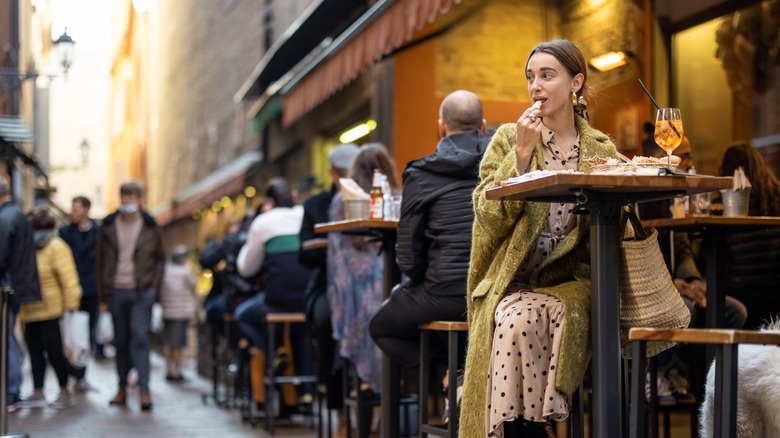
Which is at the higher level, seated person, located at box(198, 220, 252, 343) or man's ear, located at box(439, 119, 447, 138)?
man's ear, located at box(439, 119, 447, 138)

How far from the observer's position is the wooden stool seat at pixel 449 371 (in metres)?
4.81

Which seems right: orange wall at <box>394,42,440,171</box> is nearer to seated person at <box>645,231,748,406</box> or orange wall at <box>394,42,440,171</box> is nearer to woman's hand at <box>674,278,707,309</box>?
seated person at <box>645,231,748,406</box>

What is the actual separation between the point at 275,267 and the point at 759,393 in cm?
550

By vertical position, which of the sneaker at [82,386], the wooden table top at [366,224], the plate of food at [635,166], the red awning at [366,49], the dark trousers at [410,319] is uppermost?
the red awning at [366,49]

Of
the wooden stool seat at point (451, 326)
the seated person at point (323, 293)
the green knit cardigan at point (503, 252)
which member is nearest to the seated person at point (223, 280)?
the seated person at point (323, 293)

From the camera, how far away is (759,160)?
6293mm

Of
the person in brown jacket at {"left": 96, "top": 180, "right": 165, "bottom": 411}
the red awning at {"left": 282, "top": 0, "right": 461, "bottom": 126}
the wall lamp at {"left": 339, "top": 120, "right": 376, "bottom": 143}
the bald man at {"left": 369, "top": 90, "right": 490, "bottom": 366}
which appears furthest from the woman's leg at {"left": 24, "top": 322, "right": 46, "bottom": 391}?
the bald man at {"left": 369, "top": 90, "right": 490, "bottom": 366}

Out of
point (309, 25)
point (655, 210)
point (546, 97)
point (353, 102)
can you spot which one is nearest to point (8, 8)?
point (309, 25)

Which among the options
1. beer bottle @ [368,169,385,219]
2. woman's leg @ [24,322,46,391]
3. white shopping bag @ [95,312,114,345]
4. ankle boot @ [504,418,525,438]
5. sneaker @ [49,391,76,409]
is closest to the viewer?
ankle boot @ [504,418,525,438]

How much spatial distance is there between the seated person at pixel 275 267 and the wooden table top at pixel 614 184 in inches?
202

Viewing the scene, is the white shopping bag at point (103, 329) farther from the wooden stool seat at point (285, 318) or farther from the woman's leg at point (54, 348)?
the wooden stool seat at point (285, 318)

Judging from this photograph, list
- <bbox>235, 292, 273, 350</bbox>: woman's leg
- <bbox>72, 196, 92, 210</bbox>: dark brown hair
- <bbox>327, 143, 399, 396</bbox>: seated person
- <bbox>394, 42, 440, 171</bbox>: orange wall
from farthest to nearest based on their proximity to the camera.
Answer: <bbox>72, 196, 92, 210</bbox>: dark brown hair, <bbox>394, 42, 440, 171</bbox>: orange wall, <bbox>235, 292, 273, 350</bbox>: woman's leg, <bbox>327, 143, 399, 396</bbox>: seated person

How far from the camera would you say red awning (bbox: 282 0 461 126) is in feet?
27.4

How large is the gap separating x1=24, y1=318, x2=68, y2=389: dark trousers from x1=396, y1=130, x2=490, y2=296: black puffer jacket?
5990 mm
